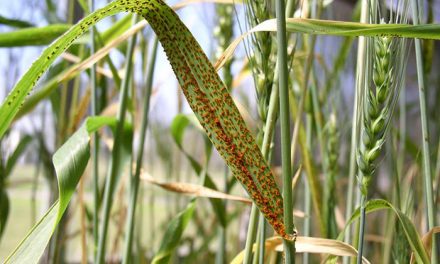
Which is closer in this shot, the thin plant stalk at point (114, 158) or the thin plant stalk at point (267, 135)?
the thin plant stalk at point (267, 135)

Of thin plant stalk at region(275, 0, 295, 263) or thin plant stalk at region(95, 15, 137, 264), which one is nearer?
thin plant stalk at region(275, 0, 295, 263)

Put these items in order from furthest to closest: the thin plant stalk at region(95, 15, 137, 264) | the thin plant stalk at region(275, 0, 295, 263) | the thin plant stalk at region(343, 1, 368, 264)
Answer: the thin plant stalk at region(95, 15, 137, 264)
the thin plant stalk at region(343, 1, 368, 264)
the thin plant stalk at region(275, 0, 295, 263)

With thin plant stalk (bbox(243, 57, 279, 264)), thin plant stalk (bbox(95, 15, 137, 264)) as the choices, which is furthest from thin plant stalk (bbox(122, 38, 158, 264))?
thin plant stalk (bbox(243, 57, 279, 264))

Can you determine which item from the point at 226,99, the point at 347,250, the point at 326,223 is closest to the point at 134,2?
the point at 226,99

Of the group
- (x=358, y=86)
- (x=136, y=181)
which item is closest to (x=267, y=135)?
(x=358, y=86)

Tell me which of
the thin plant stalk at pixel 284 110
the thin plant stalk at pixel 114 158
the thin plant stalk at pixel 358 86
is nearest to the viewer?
the thin plant stalk at pixel 284 110

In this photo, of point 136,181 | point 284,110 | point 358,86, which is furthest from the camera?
point 136,181

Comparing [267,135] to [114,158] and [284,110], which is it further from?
[114,158]

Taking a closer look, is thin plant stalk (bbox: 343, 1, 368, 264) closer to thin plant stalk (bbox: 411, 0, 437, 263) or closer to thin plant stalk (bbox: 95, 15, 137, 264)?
thin plant stalk (bbox: 411, 0, 437, 263)

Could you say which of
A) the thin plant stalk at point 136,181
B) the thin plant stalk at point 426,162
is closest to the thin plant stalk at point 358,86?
the thin plant stalk at point 426,162

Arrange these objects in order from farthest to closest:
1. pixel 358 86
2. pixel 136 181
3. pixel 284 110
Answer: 1. pixel 136 181
2. pixel 358 86
3. pixel 284 110

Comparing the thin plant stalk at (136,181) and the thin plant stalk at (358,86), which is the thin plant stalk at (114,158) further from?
the thin plant stalk at (358,86)

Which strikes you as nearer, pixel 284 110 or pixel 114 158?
pixel 284 110
